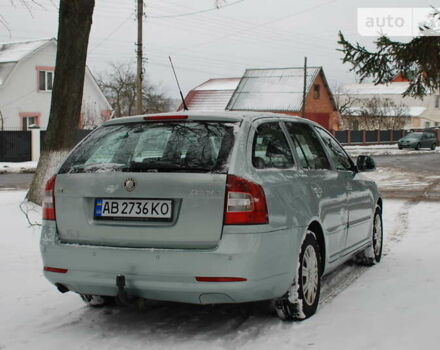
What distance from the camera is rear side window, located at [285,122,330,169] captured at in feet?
18.1

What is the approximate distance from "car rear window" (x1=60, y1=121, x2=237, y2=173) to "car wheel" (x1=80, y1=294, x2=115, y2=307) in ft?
3.78

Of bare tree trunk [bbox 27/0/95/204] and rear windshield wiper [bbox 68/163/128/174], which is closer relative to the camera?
rear windshield wiper [bbox 68/163/128/174]

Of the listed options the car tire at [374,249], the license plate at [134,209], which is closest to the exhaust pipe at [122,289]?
the license plate at [134,209]

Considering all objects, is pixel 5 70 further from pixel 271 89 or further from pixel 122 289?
pixel 122 289

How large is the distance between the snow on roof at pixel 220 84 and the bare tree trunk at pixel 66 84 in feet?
170

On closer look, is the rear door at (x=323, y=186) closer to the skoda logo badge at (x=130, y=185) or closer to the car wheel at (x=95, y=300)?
the skoda logo badge at (x=130, y=185)

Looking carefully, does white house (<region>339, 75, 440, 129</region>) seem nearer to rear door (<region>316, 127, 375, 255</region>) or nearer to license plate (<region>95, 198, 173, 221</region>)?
rear door (<region>316, 127, 375, 255</region>)

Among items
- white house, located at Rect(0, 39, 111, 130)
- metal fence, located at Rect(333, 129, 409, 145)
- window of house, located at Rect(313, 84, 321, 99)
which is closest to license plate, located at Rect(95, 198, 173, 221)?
white house, located at Rect(0, 39, 111, 130)

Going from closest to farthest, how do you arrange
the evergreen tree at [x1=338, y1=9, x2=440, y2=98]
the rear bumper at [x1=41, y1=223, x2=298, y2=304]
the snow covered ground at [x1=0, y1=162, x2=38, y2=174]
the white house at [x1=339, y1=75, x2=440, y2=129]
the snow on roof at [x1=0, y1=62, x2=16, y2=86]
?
the rear bumper at [x1=41, y1=223, x2=298, y2=304] → the evergreen tree at [x1=338, y1=9, x2=440, y2=98] → the snow covered ground at [x1=0, y1=162, x2=38, y2=174] → the snow on roof at [x1=0, y1=62, x2=16, y2=86] → the white house at [x1=339, y1=75, x2=440, y2=129]

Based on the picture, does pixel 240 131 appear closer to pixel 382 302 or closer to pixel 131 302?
Result: pixel 131 302

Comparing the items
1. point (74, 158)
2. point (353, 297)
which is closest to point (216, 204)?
point (74, 158)

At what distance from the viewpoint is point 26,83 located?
4059cm

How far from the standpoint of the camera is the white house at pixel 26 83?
131ft

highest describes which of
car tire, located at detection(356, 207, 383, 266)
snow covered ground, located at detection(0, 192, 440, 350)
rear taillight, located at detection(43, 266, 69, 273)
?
rear taillight, located at detection(43, 266, 69, 273)
